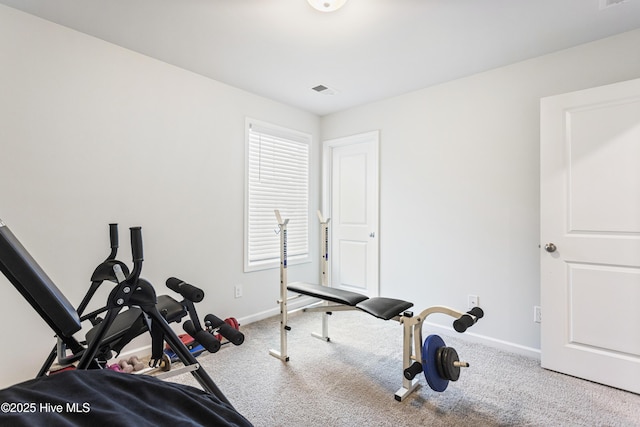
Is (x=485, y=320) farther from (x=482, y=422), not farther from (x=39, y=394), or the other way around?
(x=39, y=394)

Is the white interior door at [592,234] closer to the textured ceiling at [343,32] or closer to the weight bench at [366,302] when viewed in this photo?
the textured ceiling at [343,32]

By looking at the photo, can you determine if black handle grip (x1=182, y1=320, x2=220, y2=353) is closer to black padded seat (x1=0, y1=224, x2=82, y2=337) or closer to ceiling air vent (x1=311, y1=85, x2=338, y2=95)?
black padded seat (x1=0, y1=224, x2=82, y2=337)

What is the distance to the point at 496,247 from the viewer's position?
9.04ft

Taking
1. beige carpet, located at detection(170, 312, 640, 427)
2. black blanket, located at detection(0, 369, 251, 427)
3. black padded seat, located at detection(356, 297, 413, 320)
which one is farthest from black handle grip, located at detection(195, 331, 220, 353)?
black padded seat, located at detection(356, 297, 413, 320)

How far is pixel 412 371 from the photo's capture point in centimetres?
191

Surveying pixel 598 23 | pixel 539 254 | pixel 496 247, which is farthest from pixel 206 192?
pixel 598 23

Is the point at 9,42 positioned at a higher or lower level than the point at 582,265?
higher

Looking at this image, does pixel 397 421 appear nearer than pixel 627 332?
Yes

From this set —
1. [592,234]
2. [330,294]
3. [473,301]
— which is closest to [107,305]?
[330,294]

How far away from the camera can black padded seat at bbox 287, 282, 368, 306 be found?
2.26 metres

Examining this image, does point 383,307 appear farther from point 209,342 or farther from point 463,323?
point 209,342

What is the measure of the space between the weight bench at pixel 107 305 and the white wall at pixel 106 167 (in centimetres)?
77

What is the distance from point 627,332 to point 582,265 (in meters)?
0.47

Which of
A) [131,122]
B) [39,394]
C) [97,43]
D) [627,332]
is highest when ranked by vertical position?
[97,43]
